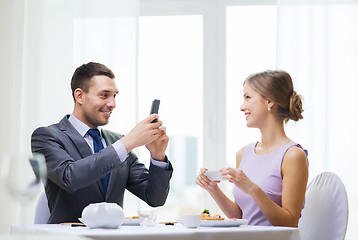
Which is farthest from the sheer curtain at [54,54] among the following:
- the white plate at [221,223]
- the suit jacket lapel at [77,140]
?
the white plate at [221,223]

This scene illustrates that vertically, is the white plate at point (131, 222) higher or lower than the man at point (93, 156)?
lower

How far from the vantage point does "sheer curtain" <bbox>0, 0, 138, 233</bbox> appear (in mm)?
3791

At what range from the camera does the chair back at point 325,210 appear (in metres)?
2.10

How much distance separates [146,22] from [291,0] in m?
1.05

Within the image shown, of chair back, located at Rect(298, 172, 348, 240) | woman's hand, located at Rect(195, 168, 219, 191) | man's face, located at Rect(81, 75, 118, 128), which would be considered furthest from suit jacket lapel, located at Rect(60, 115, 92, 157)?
chair back, located at Rect(298, 172, 348, 240)

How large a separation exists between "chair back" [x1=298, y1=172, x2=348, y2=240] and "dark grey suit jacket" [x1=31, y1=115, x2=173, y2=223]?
63cm

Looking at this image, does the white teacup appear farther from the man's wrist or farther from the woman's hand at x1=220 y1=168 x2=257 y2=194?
the man's wrist

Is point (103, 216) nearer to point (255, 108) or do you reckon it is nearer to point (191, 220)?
point (191, 220)

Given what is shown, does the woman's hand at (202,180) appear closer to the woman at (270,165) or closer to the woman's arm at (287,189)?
the woman at (270,165)

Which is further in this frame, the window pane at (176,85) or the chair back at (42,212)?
the window pane at (176,85)

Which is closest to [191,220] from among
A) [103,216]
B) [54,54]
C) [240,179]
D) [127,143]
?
[103,216]

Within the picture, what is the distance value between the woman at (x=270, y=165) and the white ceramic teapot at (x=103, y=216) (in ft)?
2.00

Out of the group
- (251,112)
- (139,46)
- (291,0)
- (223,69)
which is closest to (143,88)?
(139,46)

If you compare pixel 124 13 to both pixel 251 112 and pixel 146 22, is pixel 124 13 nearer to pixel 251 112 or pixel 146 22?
pixel 146 22
